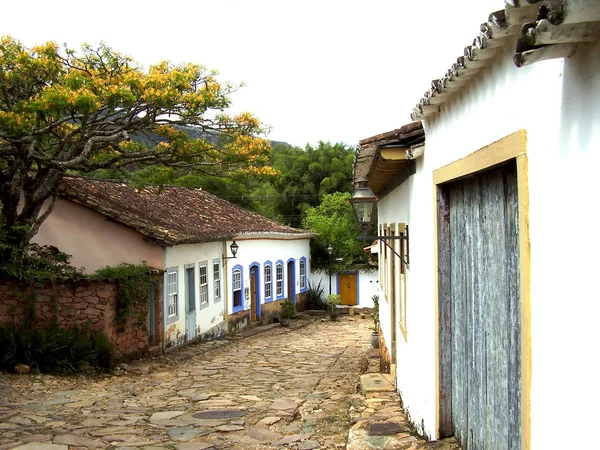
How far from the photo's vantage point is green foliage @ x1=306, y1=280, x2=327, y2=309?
29.7m

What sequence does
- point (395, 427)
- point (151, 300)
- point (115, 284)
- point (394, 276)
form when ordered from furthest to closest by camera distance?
point (151, 300) < point (115, 284) < point (394, 276) < point (395, 427)

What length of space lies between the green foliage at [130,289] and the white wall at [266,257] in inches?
273

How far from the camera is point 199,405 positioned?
1034 centimetres

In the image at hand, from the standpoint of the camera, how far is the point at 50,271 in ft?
43.3

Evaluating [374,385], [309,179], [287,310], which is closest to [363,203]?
Result: [374,385]

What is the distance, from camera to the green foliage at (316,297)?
29.7 meters

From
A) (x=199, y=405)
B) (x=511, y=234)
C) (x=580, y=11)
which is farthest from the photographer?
(x=199, y=405)

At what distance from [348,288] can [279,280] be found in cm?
479

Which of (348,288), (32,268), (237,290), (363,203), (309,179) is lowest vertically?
(348,288)

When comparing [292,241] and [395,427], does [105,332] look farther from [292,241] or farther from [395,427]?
[292,241]

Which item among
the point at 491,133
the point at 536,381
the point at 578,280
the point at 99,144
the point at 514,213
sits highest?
the point at 99,144

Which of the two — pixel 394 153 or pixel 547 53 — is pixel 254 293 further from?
pixel 547 53

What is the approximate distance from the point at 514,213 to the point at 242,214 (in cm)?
2341

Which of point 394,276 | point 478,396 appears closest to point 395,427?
point 478,396
